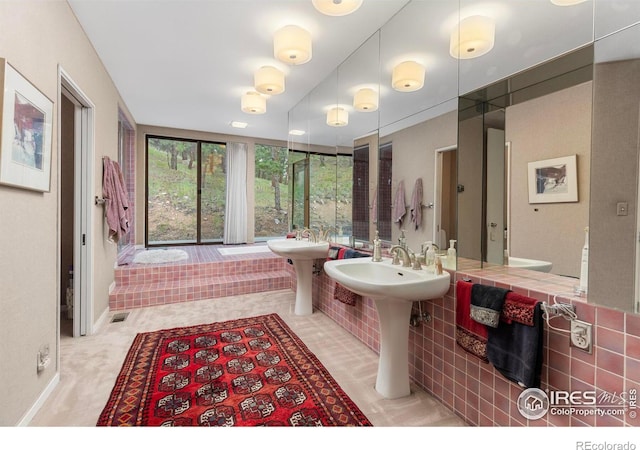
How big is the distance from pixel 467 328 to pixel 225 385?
1495mm

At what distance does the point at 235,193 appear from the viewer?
19.0 feet

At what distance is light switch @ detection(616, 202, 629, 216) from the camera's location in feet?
3.45

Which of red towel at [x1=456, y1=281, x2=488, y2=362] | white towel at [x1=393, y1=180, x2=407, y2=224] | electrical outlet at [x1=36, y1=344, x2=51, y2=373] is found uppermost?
white towel at [x1=393, y1=180, x2=407, y2=224]

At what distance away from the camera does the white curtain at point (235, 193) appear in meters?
5.78

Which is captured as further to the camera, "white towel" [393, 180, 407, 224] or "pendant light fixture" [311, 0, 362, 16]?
"white towel" [393, 180, 407, 224]

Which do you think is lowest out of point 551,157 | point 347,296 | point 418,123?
point 347,296

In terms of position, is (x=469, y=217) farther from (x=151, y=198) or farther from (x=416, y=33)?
(x=151, y=198)

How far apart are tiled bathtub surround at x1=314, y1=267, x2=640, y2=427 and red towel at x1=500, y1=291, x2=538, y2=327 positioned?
0.17 ft

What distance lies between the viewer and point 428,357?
1.82 meters

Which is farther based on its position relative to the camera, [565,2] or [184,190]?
[184,190]

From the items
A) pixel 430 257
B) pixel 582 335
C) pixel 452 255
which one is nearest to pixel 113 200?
pixel 430 257

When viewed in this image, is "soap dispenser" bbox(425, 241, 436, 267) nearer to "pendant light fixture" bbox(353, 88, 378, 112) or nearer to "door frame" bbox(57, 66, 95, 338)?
"pendant light fixture" bbox(353, 88, 378, 112)

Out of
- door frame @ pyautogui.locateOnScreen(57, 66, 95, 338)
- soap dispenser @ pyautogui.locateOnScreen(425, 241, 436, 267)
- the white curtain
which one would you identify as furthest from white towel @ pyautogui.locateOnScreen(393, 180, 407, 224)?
the white curtain

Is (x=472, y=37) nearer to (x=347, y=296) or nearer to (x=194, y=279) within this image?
(x=347, y=296)
